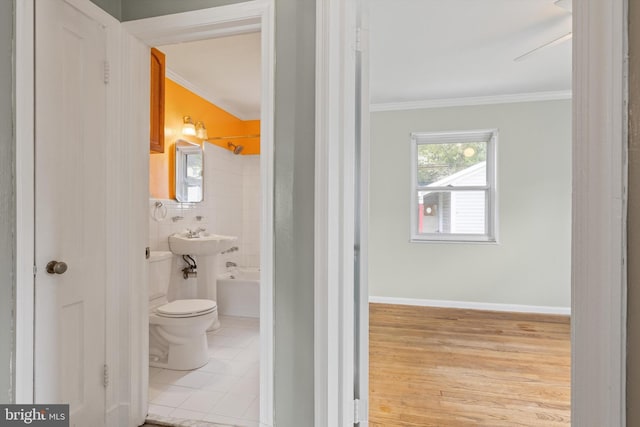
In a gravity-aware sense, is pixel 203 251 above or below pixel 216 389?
above

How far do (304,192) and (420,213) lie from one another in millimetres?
3140

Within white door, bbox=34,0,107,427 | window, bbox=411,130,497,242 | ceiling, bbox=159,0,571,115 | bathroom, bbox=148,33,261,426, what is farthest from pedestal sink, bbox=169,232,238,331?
window, bbox=411,130,497,242

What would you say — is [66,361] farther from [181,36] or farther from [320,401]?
[181,36]

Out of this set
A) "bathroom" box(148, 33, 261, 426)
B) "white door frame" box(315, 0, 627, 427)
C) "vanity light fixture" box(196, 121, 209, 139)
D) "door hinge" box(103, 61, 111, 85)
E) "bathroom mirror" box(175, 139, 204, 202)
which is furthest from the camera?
"vanity light fixture" box(196, 121, 209, 139)

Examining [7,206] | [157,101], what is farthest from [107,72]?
[7,206]

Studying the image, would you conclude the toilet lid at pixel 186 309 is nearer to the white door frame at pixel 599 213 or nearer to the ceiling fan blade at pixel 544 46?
the white door frame at pixel 599 213

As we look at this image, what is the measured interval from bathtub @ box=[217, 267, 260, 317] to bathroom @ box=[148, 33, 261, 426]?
0.01 metres

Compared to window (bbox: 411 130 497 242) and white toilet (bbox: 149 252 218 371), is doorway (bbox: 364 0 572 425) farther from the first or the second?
white toilet (bbox: 149 252 218 371)

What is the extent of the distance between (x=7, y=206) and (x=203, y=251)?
6.03 feet

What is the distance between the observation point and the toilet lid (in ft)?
7.65

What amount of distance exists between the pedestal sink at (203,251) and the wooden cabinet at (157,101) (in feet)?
3.15

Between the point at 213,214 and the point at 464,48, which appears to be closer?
the point at 464,48

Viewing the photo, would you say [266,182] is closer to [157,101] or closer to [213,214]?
[157,101]

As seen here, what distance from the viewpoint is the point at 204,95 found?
3.72m
